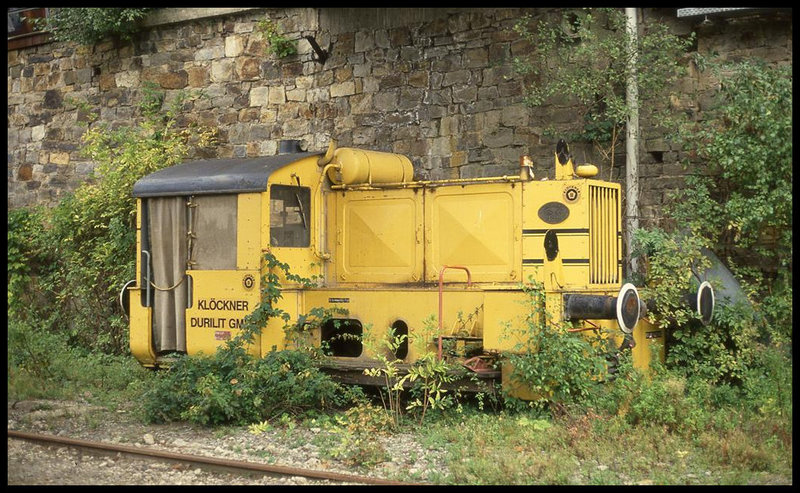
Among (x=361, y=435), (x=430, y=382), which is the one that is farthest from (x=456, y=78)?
(x=361, y=435)

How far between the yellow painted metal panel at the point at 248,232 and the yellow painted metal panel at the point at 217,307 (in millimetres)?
109

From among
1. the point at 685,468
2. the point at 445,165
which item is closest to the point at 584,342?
the point at 685,468

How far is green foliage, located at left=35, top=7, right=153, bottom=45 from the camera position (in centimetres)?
1545

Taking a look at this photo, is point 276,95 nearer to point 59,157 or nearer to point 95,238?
point 95,238

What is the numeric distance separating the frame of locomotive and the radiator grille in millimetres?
19

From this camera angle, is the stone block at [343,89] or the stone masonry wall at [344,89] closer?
the stone masonry wall at [344,89]

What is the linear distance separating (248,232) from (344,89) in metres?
4.58

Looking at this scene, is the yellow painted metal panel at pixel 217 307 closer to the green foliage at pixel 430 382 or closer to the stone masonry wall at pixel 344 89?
the green foliage at pixel 430 382

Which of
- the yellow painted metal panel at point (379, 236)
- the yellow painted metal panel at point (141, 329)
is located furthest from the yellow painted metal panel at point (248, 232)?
the yellow painted metal panel at point (141, 329)

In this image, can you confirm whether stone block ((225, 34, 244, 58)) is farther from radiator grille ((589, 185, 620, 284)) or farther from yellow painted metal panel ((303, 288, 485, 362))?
radiator grille ((589, 185, 620, 284))

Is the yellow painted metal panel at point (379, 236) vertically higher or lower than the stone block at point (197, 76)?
lower

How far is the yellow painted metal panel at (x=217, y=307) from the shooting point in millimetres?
9680

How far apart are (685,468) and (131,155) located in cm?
989

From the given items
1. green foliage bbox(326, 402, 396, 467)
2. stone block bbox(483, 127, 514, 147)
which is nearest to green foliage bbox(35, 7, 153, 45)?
stone block bbox(483, 127, 514, 147)
